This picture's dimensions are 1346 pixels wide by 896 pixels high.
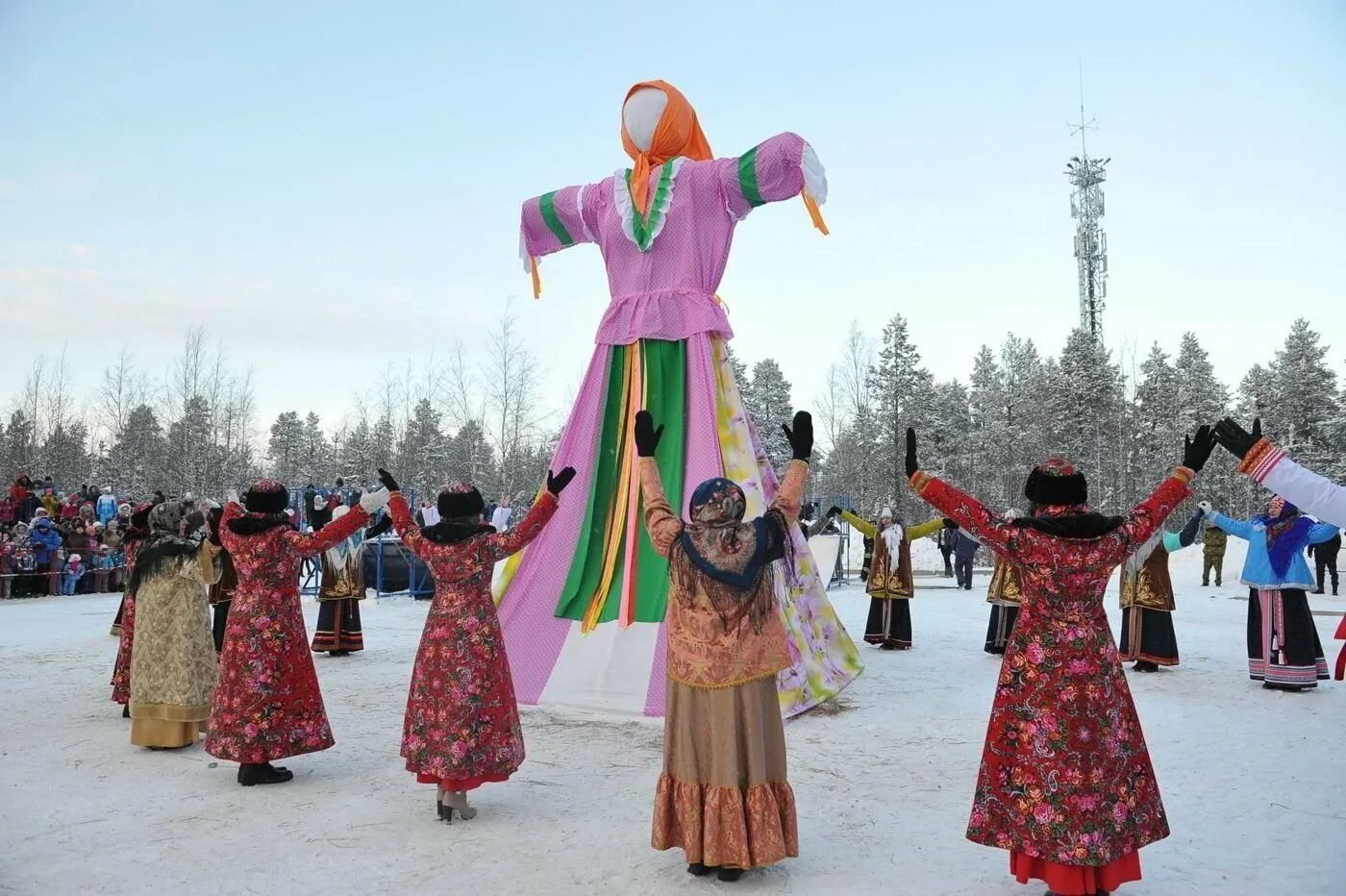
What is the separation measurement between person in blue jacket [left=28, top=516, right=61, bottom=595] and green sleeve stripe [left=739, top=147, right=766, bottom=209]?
13.5m

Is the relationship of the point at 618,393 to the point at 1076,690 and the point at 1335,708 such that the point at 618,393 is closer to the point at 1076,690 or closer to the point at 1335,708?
the point at 1076,690

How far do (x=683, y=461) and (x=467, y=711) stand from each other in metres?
2.60

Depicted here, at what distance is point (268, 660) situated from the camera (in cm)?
478

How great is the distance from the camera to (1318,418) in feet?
98.1

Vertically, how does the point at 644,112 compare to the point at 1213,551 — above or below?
above

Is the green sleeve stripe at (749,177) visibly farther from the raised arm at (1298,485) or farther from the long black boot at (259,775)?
the long black boot at (259,775)

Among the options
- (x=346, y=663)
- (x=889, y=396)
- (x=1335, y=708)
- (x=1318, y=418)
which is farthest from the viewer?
(x=889, y=396)

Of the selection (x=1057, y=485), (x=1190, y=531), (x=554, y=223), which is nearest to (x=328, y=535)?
(x=554, y=223)

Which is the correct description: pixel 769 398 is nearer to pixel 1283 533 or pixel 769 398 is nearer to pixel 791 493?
pixel 1283 533

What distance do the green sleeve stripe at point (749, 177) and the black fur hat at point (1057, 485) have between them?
3.43 m

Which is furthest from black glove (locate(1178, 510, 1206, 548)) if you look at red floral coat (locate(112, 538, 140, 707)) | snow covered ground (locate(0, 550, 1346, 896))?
red floral coat (locate(112, 538, 140, 707))

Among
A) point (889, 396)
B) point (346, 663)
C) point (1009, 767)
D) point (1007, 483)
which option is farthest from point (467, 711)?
point (1007, 483)

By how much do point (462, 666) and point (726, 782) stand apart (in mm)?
1443

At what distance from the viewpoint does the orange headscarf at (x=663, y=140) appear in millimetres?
6459
